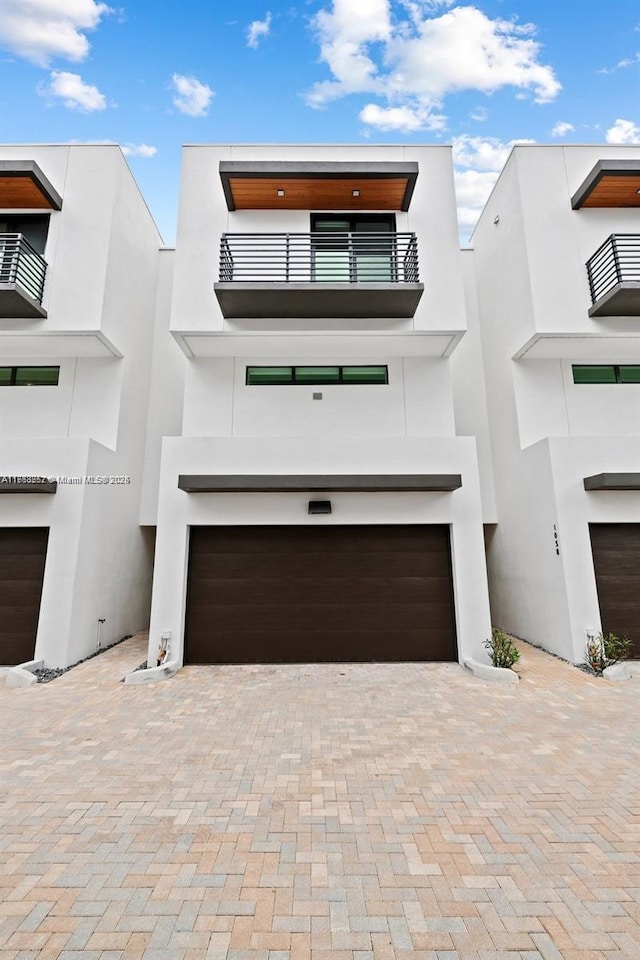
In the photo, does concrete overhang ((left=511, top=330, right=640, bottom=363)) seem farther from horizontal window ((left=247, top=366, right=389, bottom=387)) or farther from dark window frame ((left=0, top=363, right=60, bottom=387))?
dark window frame ((left=0, top=363, right=60, bottom=387))

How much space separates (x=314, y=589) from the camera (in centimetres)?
744

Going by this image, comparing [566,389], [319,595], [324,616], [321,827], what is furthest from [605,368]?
[321,827]

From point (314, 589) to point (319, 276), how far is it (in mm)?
6222

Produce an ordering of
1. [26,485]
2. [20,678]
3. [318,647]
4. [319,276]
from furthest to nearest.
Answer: [319,276] → [318,647] → [26,485] → [20,678]

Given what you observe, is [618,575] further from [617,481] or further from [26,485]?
[26,485]

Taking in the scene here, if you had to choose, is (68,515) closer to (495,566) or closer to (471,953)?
(471,953)

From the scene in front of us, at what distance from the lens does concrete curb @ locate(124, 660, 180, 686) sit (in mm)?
6289

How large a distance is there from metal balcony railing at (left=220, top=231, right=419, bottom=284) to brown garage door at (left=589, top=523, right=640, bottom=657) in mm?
5936

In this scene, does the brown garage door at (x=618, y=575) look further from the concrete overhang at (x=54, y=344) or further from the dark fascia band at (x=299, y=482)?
the concrete overhang at (x=54, y=344)

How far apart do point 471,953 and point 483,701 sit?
148 inches

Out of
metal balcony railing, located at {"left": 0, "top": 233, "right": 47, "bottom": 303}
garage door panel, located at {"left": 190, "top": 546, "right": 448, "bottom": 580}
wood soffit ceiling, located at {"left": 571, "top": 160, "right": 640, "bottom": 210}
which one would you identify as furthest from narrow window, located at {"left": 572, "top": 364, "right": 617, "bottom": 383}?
metal balcony railing, located at {"left": 0, "top": 233, "right": 47, "bottom": 303}

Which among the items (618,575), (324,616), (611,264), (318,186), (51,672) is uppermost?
(318,186)

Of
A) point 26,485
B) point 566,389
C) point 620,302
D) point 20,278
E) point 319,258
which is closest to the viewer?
point 26,485

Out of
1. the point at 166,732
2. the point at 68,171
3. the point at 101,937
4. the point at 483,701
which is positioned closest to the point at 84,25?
the point at 68,171
